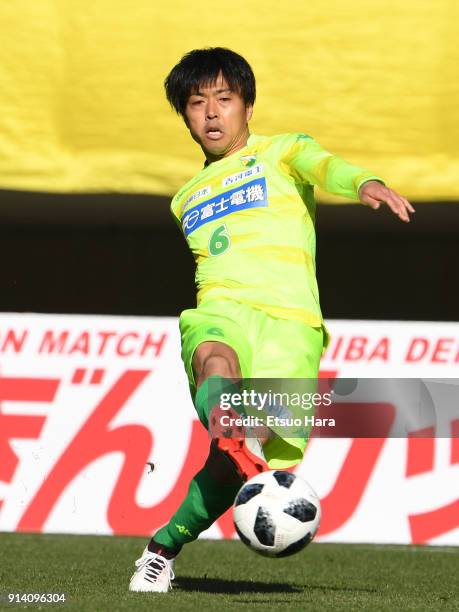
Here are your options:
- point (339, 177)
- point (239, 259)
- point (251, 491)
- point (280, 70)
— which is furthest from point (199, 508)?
point (280, 70)

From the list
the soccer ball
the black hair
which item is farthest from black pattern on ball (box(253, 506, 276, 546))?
the black hair

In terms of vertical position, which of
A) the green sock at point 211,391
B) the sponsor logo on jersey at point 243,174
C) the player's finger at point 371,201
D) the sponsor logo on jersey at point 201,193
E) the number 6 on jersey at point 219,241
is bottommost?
the green sock at point 211,391

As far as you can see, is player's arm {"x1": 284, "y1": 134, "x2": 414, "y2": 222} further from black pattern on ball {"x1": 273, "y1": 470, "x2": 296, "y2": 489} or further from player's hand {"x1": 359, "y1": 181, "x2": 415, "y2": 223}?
black pattern on ball {"x1": 273, "y1": 470, "x2": 296, "y2": 489}

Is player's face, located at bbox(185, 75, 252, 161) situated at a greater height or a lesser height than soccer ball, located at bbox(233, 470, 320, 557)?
greater

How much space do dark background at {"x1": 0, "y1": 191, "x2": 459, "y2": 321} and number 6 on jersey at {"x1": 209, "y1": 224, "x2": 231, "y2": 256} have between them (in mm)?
4460

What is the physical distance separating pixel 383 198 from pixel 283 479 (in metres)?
0.96

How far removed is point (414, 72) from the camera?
8.12 m

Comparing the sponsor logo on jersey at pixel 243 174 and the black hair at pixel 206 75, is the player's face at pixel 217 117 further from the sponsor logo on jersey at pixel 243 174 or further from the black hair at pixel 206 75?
the sponsor logo on jersey at pixel 243 174

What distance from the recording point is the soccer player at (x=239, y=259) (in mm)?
4605

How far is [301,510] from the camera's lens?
4.23m

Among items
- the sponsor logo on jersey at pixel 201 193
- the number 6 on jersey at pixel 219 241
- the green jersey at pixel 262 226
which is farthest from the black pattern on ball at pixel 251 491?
the sponsor logo on jersey at pixel 201 193

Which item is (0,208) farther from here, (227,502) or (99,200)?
(227,502)

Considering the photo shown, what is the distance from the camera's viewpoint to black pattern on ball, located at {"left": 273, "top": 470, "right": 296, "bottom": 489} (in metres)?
4.24

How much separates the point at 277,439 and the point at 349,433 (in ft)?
10.0
